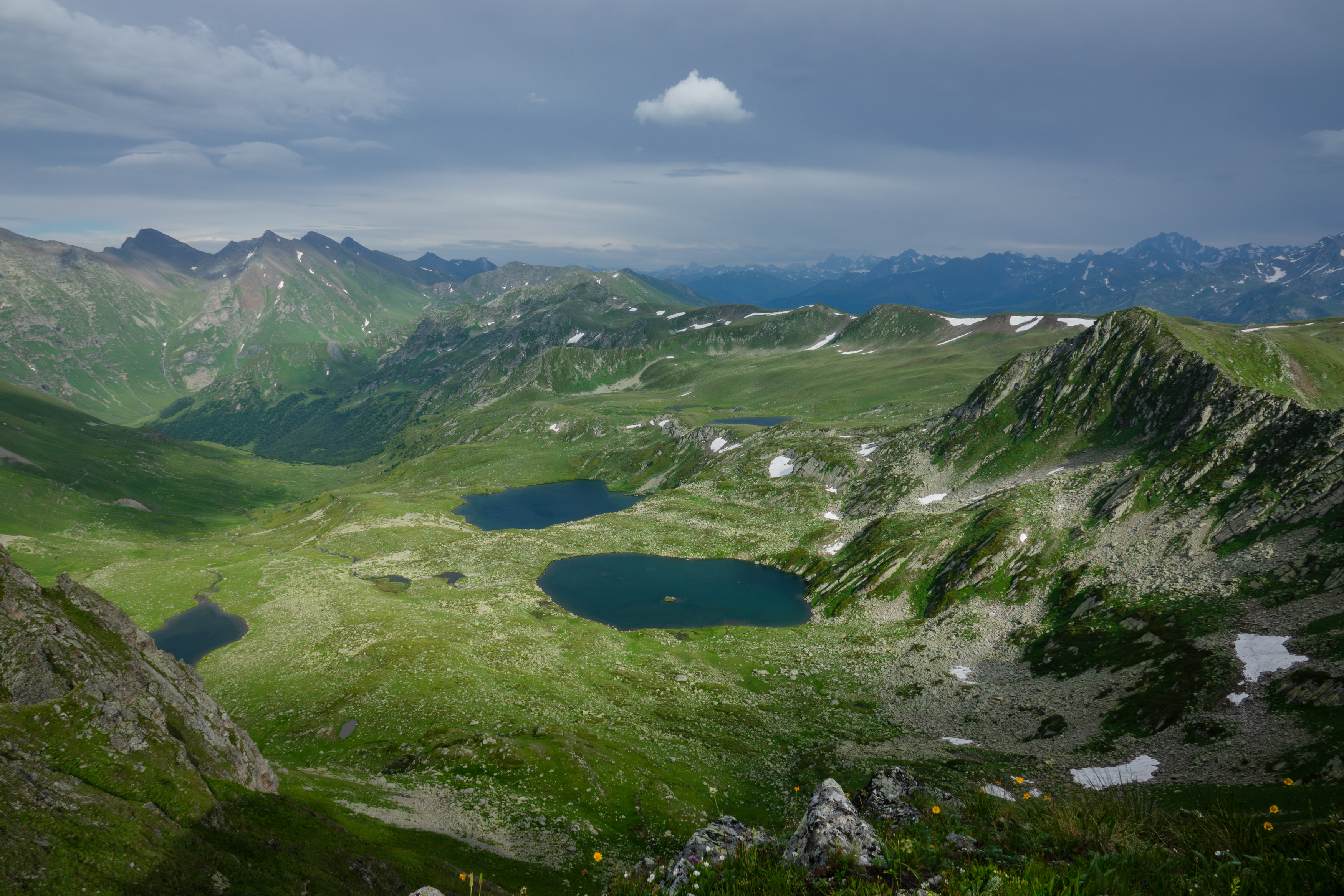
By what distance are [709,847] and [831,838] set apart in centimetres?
382

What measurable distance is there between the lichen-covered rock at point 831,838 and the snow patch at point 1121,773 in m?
40.7

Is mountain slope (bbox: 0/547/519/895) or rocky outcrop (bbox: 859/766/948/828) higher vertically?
rocky outcrop (bbox: 859/766/948/828)

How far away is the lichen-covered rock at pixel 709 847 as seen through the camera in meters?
9.94

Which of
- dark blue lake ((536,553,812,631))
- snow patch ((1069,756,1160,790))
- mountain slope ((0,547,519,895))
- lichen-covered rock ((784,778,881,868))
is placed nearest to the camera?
lichen-covered rock ((784,778,881,868))

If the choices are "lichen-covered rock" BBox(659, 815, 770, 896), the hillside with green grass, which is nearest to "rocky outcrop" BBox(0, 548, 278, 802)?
the hillside with green grass

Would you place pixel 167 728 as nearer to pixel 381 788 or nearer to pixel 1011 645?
pixel 381 788

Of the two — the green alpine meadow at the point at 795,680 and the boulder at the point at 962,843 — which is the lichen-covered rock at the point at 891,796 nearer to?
the green alpine meadow at the point at 795,680

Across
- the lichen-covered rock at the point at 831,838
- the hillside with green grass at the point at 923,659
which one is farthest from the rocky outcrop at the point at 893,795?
the lichen-covered rock at the point at 831,838

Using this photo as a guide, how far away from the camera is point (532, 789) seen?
138 ft

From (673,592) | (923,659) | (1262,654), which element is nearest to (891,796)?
(1262,654)

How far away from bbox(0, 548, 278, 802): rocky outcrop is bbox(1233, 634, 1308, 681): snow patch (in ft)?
233

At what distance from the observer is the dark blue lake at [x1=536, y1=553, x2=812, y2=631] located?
99812 millimetres

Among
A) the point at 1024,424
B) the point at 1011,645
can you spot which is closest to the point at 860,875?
the point at 1011,645

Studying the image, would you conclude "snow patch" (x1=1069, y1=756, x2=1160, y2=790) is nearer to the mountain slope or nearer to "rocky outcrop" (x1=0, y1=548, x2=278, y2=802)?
the mountain slope
